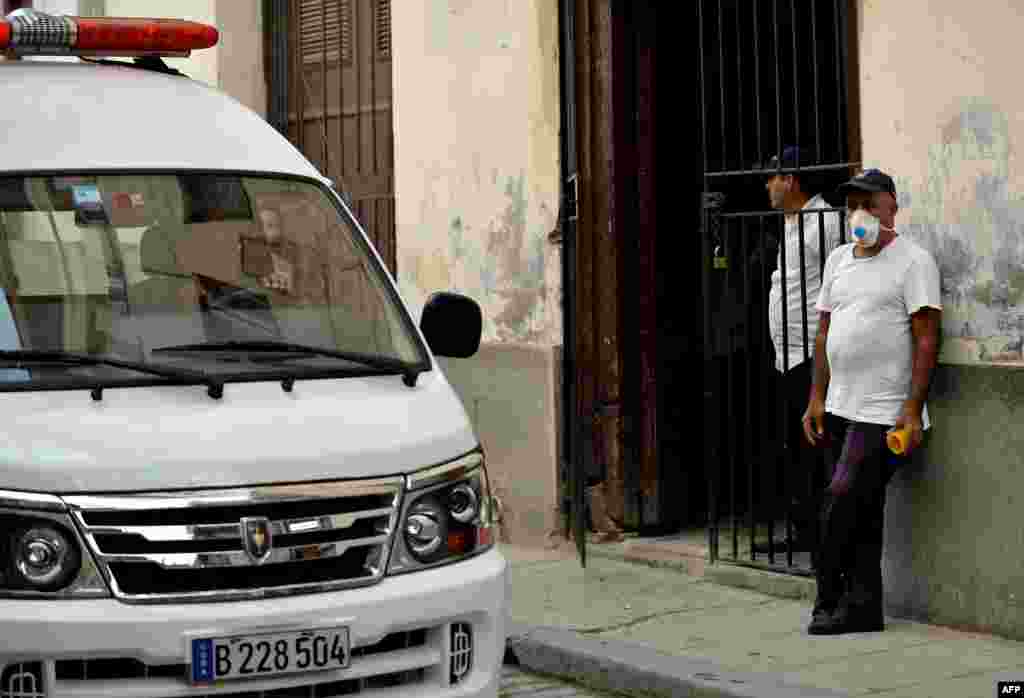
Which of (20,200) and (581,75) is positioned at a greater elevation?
(581,75)

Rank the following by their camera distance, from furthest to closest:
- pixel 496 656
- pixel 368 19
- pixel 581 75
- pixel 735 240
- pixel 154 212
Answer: pixel 368 19 → pixel 581 75 → pixel 735 240 → pixel 154 212 → pixel 496 656

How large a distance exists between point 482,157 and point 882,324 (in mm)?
4080

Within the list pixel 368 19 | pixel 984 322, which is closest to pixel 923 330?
pixel 984 322

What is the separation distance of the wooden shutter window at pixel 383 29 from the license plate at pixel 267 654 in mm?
8568

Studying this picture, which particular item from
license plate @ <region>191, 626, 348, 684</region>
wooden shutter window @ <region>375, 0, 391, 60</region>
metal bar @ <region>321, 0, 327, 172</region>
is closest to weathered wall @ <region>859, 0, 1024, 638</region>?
license plate @ <region>191, 626, 348, 684</region>

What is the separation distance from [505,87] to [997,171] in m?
4.04

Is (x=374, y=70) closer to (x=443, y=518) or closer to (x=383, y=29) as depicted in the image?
(x=383, y=29)

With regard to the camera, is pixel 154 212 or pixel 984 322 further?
pixel 984 322

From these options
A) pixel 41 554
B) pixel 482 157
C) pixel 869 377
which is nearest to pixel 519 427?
pixel 482 157

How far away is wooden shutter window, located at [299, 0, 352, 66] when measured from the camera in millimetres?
14273

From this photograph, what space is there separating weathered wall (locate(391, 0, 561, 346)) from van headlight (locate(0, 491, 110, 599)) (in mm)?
6482

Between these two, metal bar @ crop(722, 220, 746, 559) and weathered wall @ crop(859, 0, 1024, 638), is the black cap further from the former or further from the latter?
metal bar @ crop(722, 220, 746, 559)

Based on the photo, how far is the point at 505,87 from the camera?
12133 millimetres

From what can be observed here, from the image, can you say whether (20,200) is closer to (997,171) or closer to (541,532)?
(997,171)
